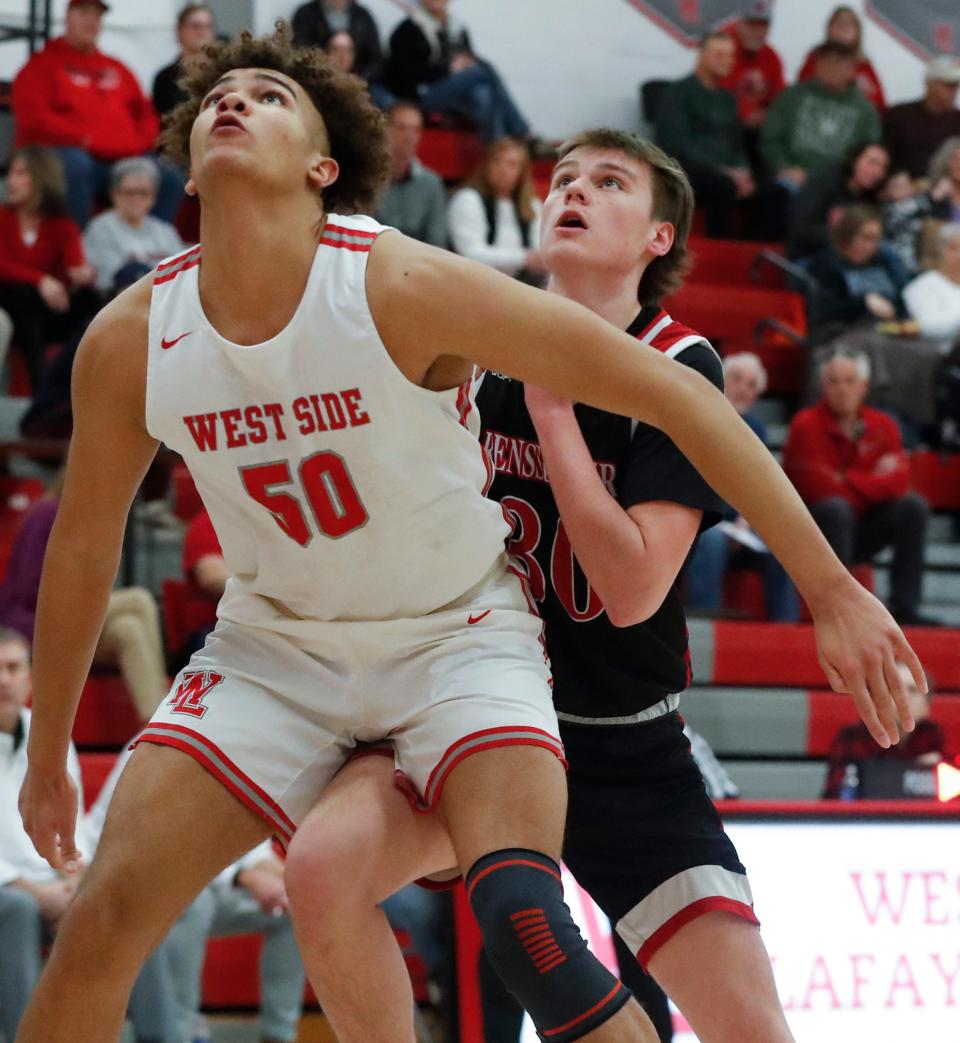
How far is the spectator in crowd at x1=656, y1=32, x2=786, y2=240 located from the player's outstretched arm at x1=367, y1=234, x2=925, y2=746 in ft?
27.9

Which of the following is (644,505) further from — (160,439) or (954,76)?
(954,76)

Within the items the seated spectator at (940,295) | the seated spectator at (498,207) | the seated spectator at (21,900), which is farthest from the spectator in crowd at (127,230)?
the seated spectator at (940,295)

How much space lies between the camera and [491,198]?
922cm

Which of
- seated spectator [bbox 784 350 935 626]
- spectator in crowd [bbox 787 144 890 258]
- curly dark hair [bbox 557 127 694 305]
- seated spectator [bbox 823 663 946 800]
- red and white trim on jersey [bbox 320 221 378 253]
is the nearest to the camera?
red and white trim on jersey [bbox 320 221 378 253]

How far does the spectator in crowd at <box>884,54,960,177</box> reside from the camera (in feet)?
38.7

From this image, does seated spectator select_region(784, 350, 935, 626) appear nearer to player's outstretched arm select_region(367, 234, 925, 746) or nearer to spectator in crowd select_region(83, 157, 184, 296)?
spectator in crowd select_region(83, 157, 184, 296)

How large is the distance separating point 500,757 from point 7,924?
2848 millimetres

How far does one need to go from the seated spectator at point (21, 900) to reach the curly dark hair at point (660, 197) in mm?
2330

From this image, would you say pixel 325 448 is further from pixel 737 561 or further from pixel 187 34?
pixel 187 34

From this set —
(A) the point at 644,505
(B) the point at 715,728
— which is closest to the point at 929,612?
(B) the point at 715,728

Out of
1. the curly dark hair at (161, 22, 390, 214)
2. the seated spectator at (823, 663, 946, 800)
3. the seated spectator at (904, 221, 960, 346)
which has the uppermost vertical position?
the curly dark hair at (161, 22, 390, 214)

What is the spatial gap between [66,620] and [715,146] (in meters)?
9.02

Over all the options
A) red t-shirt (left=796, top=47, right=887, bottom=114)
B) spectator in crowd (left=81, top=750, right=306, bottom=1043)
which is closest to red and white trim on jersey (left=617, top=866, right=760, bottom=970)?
spectator in crowd (left=81, top=750, right=306, bottom=1043)

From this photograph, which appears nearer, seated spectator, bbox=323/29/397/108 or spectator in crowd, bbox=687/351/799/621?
spectator in crowd, bbox=687/351/799/621
